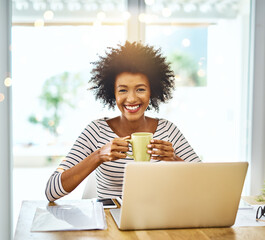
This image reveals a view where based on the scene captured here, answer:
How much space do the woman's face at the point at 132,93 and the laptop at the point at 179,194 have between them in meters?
0.83

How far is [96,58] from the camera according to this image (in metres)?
2.68

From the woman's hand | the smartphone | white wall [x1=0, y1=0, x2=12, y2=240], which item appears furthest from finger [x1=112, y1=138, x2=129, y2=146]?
white wall [x1=0, y1=0, x2=12, y2=240]

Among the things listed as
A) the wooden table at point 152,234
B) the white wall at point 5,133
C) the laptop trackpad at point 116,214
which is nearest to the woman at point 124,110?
the laptop trackpad at point 116,214

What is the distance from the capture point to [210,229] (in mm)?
1196

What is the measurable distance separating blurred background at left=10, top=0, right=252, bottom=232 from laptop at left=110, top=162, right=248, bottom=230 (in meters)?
1.55

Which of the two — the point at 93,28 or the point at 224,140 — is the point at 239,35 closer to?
the point at 224,140

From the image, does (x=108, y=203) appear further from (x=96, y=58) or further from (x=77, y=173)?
(x=96, y=58)

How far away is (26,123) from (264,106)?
177 cm

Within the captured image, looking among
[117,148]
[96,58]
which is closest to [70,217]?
[117,148]

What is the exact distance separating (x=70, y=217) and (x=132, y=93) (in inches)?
31.6

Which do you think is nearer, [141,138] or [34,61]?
[141,138]

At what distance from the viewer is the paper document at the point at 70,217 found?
1188mm

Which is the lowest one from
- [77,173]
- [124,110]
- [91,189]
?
[91,189]

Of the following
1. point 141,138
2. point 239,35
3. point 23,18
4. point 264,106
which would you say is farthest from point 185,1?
point 141,138
